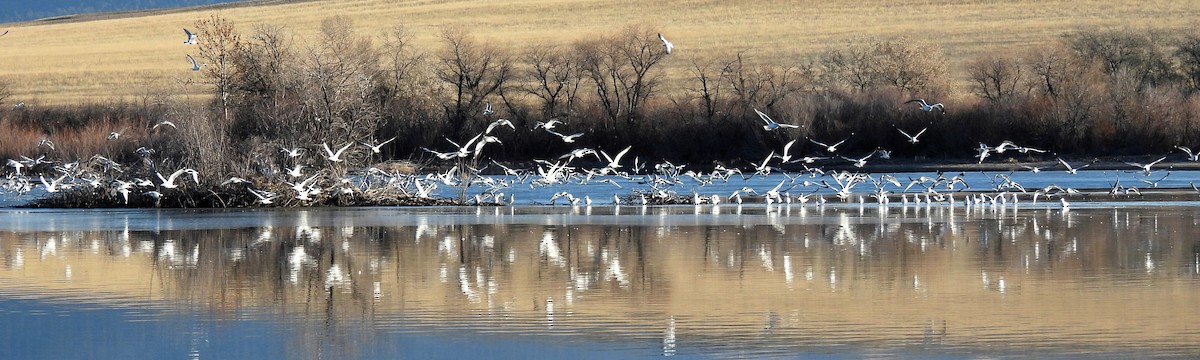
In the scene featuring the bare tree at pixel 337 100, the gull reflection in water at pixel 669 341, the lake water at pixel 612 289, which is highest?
the bare tree at pixel 337 100

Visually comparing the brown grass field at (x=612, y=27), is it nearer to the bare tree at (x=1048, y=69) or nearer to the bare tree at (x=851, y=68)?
the bare tree at (x=851, y=68)

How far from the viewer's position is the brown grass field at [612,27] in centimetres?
7669

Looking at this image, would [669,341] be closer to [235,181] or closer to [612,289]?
[612,289]

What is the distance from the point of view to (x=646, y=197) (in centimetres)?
3697

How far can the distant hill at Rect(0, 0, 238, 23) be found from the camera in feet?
534

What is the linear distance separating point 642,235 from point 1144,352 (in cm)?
1341

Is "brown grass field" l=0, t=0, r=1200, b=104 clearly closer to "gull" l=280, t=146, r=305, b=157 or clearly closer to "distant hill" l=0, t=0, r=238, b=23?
"gull" l=280, t=146, r=305, b=157

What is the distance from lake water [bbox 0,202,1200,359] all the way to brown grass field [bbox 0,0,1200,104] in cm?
4862

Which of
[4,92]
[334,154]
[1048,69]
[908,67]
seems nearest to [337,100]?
[334,154]

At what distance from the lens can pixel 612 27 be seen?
267 feet

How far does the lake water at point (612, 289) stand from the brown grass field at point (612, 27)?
4862 cm

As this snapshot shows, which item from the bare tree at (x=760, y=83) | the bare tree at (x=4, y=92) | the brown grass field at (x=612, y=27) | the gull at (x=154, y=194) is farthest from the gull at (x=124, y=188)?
the brown grass field at (x=612, y=27)

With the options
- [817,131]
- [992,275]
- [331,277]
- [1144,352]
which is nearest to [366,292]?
[331,277]

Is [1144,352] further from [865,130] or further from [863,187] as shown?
[865,130]
